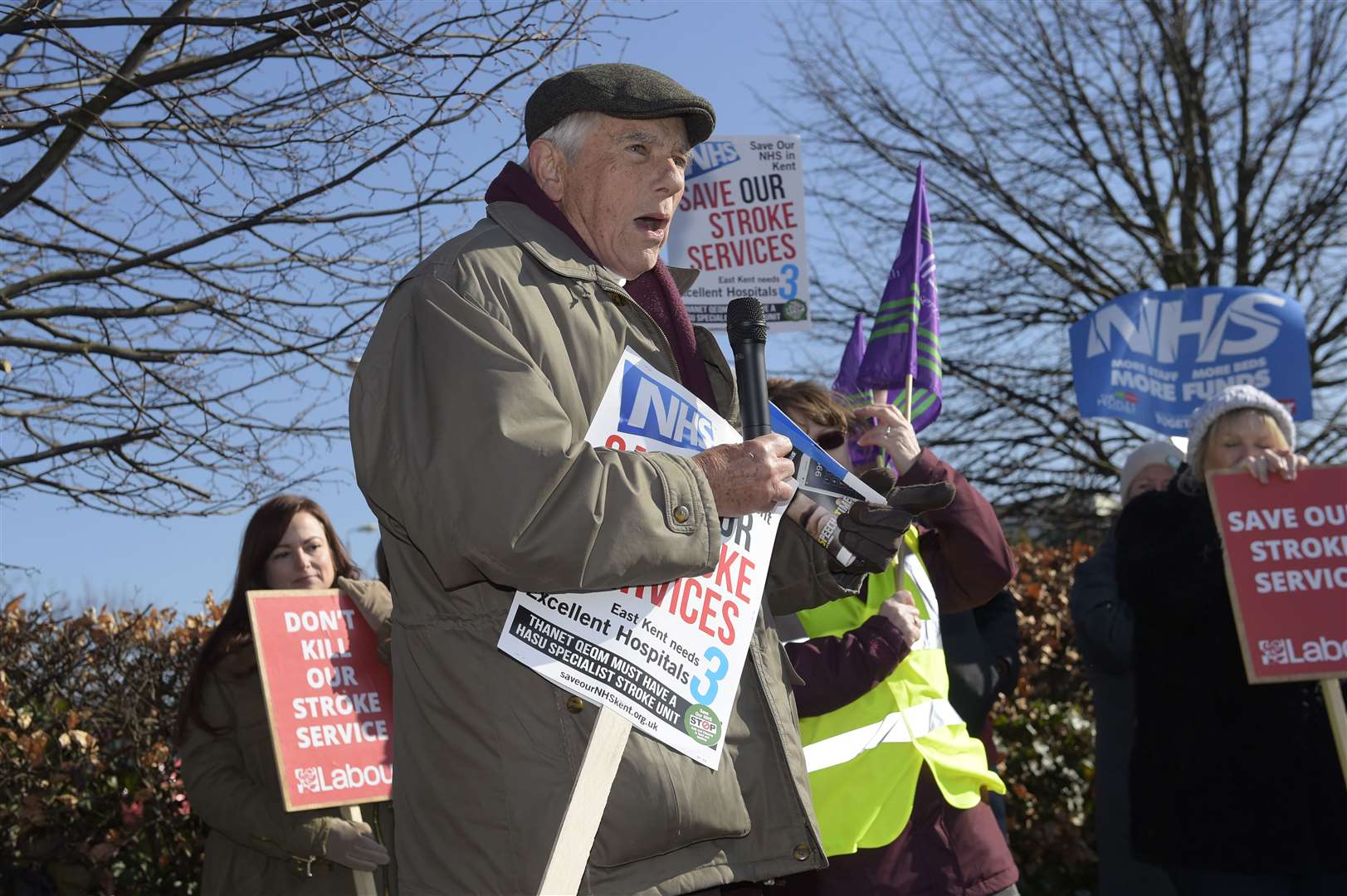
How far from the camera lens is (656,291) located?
271 cm

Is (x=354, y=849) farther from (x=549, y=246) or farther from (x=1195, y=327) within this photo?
(x=1195, y=327)

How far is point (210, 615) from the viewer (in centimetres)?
681

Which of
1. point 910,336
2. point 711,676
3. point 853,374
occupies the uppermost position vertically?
point 853,374

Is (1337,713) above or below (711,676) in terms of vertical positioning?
below

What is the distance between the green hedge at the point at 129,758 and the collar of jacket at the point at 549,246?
4.34 m

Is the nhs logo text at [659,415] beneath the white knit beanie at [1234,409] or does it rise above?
beneath

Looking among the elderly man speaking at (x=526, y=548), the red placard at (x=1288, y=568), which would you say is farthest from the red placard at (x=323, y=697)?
the red placard at (x=1288, y=568)

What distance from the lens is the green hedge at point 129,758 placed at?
570cm

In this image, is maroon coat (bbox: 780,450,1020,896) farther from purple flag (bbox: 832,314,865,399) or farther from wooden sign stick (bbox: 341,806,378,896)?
purple flag (bbox: 832,314,865,399)

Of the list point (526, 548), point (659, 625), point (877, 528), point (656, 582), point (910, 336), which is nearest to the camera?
point (526, 548)

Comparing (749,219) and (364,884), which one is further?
(749,219)

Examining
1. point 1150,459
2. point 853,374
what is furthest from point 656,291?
point 1150,459

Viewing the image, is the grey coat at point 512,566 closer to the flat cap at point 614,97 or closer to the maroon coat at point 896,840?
the flat cap at point 614,97

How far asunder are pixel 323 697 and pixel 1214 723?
283 cm
